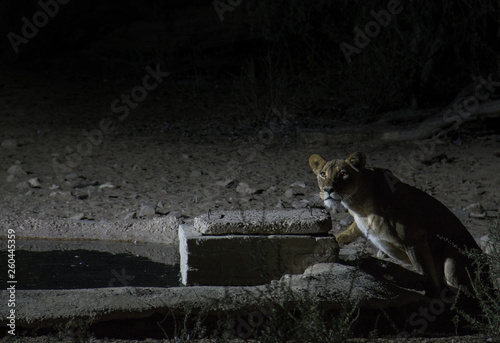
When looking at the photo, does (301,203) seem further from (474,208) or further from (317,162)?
(317,162)

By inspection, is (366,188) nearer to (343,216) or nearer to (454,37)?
(343,216)

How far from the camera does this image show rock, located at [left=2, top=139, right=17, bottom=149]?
30.5 feet

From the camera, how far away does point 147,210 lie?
6898 mm

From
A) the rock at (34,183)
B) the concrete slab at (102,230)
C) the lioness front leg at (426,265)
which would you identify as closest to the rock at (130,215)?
the concrete slab at (102,230)

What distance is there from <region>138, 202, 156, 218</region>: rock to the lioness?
225 centimetres

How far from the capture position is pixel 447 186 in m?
7.95

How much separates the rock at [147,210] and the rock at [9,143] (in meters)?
3.05

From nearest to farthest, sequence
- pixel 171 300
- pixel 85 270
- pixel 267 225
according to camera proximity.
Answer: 1. pixel 171 300
2. pixel 267 225
3. pixel 85 270

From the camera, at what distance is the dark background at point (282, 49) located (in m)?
10.6

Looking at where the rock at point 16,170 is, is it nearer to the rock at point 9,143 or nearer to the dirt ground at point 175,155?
the dirt ground at point 175,155

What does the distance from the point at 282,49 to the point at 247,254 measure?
8.46 metres

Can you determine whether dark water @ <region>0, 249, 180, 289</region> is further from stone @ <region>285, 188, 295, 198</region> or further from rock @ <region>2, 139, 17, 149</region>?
rock @ <region>2, 139, 17, 149</region>

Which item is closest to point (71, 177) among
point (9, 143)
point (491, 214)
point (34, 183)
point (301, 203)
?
point (34, 183)

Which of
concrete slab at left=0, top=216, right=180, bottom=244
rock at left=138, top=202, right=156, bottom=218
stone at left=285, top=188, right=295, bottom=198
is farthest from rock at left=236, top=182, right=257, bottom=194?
concrete slab at left=0, top=216, right=180, bottom=244
